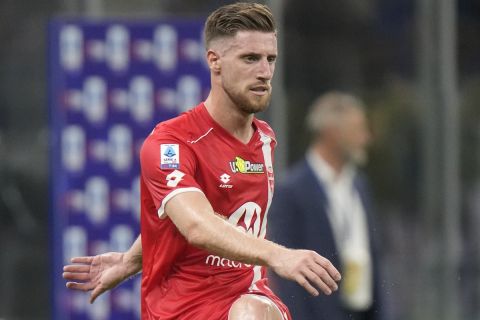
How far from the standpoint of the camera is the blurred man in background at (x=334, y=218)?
7.80 m

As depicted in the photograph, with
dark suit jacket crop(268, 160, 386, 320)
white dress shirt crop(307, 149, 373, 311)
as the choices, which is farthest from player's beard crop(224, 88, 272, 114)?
white dress shirt crop(307, 149, 373, 311)

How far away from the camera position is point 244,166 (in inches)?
223

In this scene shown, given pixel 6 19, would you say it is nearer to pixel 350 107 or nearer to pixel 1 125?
pixel 1 125

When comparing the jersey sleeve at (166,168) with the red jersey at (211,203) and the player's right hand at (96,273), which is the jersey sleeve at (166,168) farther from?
the player's right hand at (96,273)

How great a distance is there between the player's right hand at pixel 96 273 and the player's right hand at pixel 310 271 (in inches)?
55.8

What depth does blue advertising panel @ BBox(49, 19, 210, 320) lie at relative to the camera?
8227 mm

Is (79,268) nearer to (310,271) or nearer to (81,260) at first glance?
(81,260)

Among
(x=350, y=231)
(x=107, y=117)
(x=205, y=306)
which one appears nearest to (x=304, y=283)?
(x=205, y=306)

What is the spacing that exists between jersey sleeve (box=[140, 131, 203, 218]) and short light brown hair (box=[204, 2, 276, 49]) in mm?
470

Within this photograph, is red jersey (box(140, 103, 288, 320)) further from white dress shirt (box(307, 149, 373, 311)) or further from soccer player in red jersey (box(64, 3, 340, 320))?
white dress shirt (box(307, 149, 373, 311))

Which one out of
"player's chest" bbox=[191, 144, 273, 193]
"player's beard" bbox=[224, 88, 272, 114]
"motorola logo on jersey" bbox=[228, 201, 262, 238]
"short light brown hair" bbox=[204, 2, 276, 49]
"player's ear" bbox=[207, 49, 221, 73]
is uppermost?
"short light brown hair" bbox=[204, 2, 276, 49]

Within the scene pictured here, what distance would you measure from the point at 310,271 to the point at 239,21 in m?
1.25

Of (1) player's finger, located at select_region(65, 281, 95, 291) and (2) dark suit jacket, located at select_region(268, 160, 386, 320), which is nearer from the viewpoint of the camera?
(1) player's finger, located at select_region(65, 281, 95, 291)

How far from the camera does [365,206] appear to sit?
816cm
